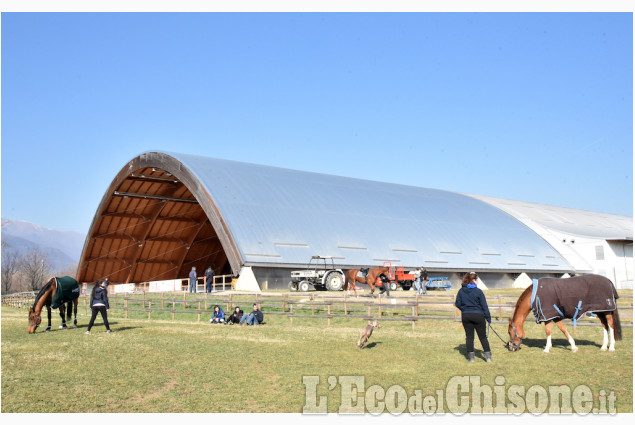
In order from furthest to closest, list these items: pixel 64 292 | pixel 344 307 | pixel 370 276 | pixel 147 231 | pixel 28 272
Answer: pixel 28 272 → pixel 147 231 → pixel 370 276 → pixel 344 307 → pixel 64 292

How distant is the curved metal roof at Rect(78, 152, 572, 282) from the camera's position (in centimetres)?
4069

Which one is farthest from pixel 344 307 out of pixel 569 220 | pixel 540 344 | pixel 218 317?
pixel 569 220

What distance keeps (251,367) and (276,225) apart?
28160mm

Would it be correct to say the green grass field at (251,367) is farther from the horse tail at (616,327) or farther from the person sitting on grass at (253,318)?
the person sitting on grass at (253,318)

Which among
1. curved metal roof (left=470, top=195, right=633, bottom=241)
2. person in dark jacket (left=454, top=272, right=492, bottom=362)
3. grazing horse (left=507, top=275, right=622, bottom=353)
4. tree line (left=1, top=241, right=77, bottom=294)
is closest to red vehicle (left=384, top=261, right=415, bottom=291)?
curved metal roof (left=470, top=195, right=633, bottom=241)

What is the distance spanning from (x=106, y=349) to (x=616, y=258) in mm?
49071

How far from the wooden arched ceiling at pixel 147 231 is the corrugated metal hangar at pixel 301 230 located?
107 mm

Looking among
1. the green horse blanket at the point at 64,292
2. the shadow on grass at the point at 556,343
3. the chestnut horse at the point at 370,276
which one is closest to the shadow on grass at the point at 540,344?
the shadow on grass at the point at 556,343

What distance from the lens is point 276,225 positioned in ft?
136

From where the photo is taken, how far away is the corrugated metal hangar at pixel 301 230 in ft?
133

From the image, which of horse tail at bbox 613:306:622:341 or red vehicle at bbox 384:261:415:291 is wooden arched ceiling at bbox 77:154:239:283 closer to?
red vehicle at bbox 384:261:415:291

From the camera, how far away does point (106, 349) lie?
1606 cm

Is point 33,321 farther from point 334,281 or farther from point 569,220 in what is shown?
point 569,220

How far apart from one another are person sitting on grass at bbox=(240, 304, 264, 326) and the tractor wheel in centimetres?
1396
